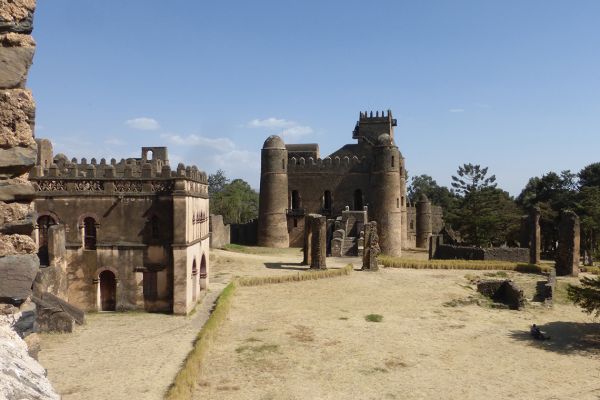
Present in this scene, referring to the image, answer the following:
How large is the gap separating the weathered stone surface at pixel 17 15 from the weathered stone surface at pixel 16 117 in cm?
54

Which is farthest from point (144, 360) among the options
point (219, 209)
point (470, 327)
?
point (219, 209)

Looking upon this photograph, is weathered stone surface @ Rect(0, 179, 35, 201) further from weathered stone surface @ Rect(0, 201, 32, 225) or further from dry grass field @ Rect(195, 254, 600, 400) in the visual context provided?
dry grass field @ Rect(195, 254, 600, 400)

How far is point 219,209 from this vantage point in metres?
69.8

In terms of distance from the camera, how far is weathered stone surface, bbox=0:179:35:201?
4.14 m

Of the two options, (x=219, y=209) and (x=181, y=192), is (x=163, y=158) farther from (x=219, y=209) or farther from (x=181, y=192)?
(x=219, y=209)

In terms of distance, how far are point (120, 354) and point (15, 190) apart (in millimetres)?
10298

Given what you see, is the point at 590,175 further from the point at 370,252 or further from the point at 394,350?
the point at 394,350

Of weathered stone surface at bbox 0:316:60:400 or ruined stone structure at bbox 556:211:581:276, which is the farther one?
ruined stone structure at bbox 556:211:581:276

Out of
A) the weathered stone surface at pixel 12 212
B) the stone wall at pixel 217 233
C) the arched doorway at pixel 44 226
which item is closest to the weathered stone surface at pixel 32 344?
the weathered stone surface at pixel 12 212

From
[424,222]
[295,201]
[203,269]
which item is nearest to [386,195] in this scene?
[295,201]

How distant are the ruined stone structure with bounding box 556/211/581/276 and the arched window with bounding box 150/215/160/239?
23664 mm

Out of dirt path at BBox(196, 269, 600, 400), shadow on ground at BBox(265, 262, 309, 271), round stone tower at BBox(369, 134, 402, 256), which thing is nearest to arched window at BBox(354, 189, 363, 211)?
round stone tower at BBox(369, 134, 402, 256)

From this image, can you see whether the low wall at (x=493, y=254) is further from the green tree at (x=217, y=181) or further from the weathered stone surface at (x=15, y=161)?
the green tree at (x=217, y=181)

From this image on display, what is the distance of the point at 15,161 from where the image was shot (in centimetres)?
420
